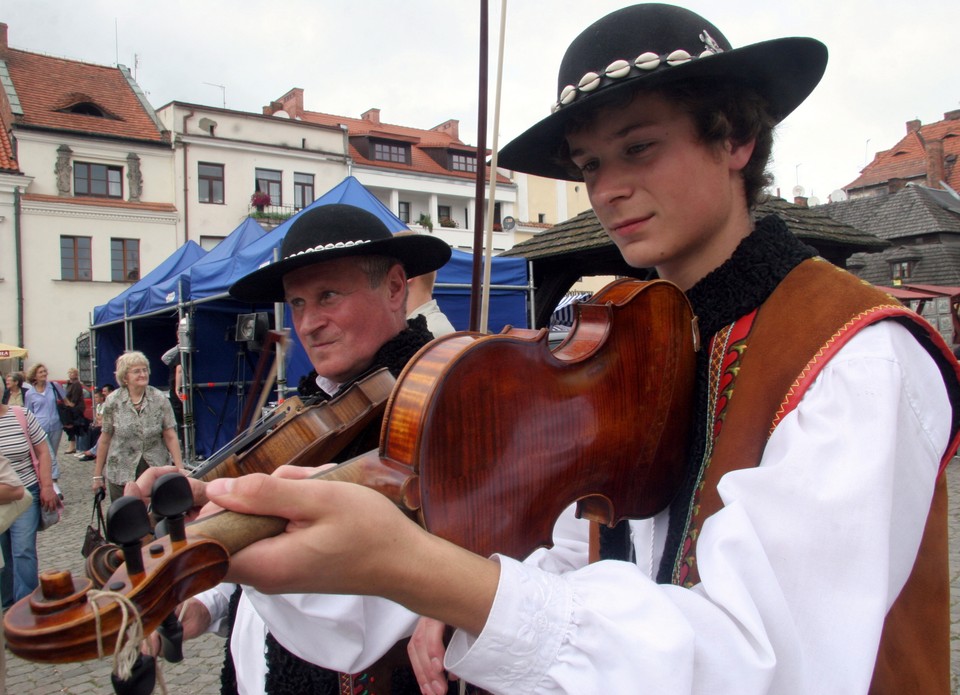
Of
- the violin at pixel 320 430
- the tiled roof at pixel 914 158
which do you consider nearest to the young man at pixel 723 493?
the violin at pixel 320 430

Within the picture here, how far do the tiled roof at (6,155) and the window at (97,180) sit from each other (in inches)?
72.7

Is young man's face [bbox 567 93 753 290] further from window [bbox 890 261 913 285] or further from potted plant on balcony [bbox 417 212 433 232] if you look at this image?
window [bbox 890 261 913 285]

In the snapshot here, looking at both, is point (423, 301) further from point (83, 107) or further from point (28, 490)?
point (83, 107)

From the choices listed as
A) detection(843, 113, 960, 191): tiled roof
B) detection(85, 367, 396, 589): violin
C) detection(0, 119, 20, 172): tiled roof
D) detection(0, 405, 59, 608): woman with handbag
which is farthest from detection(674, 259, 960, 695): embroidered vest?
detection(843, 113, 960, 191): tiled roof

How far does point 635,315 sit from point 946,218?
32075 millimetres

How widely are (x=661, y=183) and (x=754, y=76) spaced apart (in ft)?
0.92

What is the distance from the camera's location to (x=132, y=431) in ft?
19.7

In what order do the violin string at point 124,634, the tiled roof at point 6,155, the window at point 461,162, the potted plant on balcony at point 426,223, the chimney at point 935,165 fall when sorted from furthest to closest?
the window at point 461,162
the chimney at point 935,165
the potted plant on balcony at point 426,223
the tiled roof at point 6,155
the violin string at point 124,634

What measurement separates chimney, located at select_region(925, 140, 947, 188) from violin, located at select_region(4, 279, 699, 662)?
39.6m

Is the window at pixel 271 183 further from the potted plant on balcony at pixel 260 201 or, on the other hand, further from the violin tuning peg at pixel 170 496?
the violin tuning peg at pixel 170 496

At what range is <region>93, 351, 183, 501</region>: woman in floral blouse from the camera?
595 centimetres

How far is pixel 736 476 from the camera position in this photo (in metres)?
0.82

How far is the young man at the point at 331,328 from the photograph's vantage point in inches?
60.9

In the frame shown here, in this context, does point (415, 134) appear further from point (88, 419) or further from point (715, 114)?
point (715, 114)
